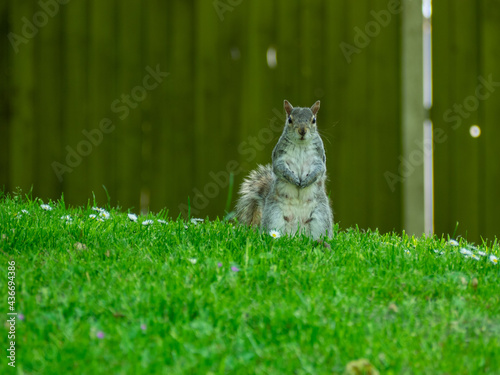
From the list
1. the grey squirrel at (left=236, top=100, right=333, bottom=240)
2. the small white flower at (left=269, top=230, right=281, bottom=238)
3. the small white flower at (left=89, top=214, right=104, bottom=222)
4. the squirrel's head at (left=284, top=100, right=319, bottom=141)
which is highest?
the squirrel's head at (left=284, top=100, right=319, bottom=141)

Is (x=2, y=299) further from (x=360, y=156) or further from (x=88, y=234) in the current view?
(x=360, y=156)

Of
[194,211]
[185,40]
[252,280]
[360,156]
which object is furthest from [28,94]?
[252,280]

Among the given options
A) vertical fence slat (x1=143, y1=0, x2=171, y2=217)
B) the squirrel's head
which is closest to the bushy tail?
the squirrel's head

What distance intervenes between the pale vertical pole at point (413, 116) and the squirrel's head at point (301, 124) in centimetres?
125

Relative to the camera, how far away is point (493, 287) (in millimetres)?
2543

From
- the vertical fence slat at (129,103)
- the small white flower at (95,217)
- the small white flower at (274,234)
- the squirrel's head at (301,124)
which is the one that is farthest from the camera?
the vertical fence slat at (129,103)

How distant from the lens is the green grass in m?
1.82

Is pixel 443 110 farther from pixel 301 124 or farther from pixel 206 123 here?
pixel 206 123

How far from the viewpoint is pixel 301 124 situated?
10.9 ft

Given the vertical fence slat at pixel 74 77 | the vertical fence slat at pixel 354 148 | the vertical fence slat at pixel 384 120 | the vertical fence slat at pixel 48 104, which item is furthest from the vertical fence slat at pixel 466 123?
the vertical fence slat at pixel 48 104

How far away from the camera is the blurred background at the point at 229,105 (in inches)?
171

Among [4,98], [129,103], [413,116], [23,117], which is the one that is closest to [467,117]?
[413,116]

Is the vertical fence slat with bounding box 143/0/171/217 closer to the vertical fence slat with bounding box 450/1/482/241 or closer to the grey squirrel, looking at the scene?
the grey squirrel

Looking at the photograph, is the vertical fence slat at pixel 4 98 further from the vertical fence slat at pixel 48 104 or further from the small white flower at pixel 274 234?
the small white flower at pixel 274 234
